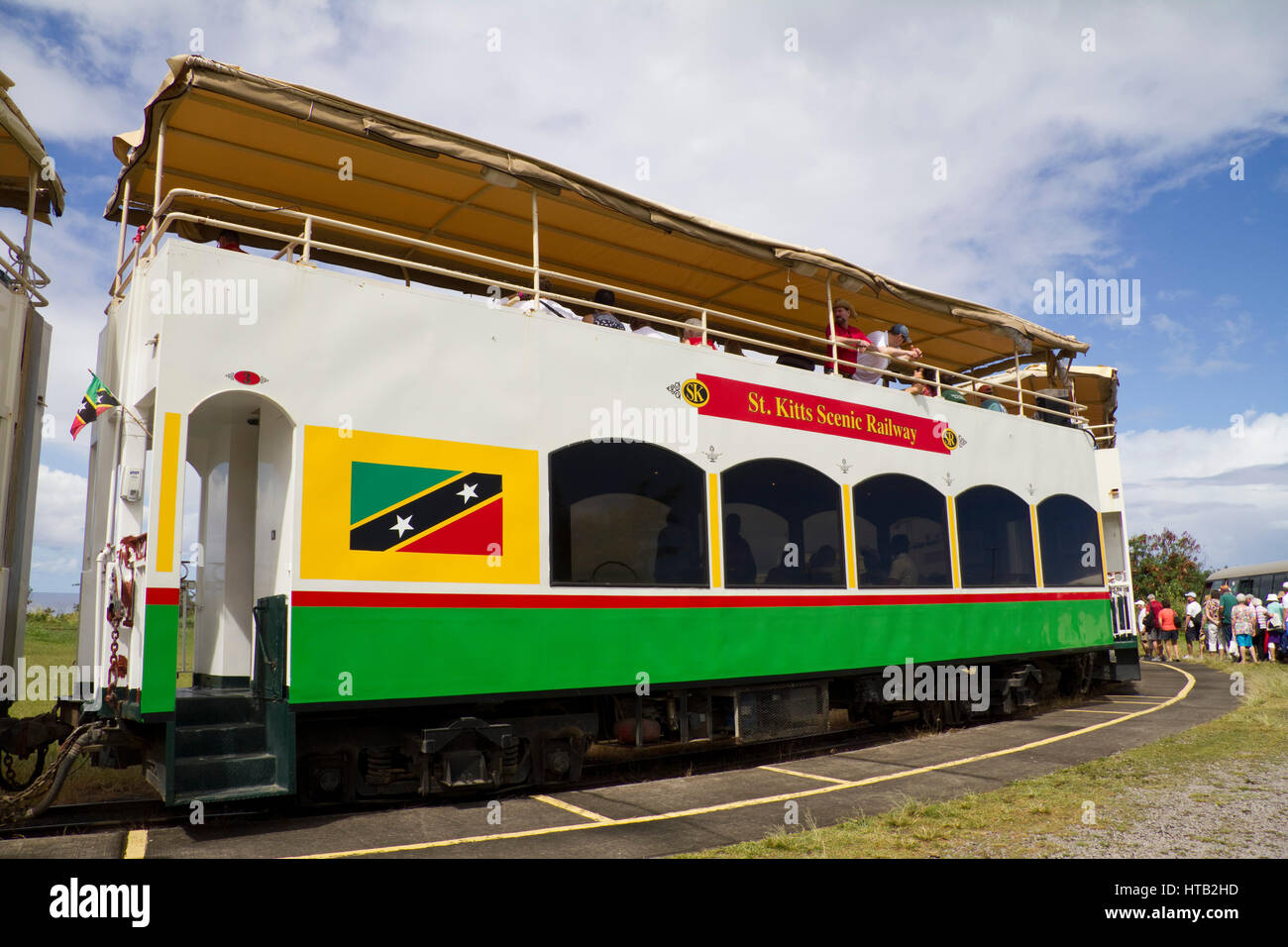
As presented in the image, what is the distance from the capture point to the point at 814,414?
9641 millimetres

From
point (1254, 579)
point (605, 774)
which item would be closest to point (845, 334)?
point (605, 774)

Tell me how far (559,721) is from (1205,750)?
590 centimetres

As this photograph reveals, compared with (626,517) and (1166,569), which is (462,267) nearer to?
(626,517)

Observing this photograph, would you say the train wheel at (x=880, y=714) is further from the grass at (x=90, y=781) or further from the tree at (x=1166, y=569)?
the tree at (x=1166, y=569)

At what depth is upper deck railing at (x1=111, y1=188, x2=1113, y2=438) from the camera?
652cm

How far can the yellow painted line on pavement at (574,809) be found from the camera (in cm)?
619

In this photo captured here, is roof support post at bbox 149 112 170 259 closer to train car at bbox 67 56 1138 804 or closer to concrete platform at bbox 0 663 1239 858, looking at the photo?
train car at bbox 67 56 1138 804

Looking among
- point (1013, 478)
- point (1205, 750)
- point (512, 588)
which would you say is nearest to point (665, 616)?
point (512, 588)

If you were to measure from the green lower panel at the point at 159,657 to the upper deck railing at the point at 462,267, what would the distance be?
8.23 feet

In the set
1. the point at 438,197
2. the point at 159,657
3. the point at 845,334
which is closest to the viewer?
the point at 159,657

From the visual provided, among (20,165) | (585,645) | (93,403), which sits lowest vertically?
(585,645)

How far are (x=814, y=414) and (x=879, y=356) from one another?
1790 millimetres

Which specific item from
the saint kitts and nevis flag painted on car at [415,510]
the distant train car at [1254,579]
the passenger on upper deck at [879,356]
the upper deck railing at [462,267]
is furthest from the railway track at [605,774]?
the distant train car at [1254,579]

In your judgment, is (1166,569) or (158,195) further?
(1166,569)
